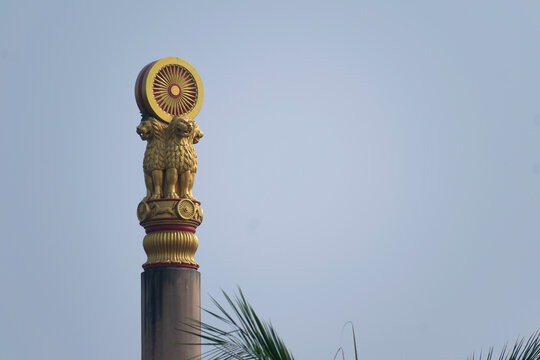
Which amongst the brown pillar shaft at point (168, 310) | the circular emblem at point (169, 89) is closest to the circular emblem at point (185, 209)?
→ the brown pillar shaft at point (168, 310)

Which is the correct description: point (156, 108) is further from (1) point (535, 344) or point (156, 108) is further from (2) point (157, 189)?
(1) point (535, 344)

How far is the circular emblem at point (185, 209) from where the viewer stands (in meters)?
18.4

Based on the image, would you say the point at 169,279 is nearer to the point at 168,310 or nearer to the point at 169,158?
the point at 168,310

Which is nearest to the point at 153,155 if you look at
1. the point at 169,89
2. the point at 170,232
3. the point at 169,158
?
the point at 169,158

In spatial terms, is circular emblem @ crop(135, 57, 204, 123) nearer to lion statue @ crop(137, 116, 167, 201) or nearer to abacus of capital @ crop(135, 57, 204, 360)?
abacus of capital @ crop(135, 57, 204, 360)

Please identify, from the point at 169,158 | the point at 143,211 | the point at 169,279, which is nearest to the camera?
the point at 169,279

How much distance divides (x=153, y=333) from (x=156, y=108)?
174 inches

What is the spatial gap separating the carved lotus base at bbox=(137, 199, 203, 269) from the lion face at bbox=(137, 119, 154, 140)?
4.46ft

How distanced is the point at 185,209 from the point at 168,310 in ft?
6.44

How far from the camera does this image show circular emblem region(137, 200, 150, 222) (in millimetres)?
18481

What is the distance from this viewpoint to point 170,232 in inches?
723

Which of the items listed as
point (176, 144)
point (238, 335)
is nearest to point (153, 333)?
point (176, 144)

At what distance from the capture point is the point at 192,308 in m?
17.9

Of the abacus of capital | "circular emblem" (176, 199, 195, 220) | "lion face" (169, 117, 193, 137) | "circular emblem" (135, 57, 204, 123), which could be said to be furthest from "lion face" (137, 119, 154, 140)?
"circular emblem" (176, 199, 195, 220)
